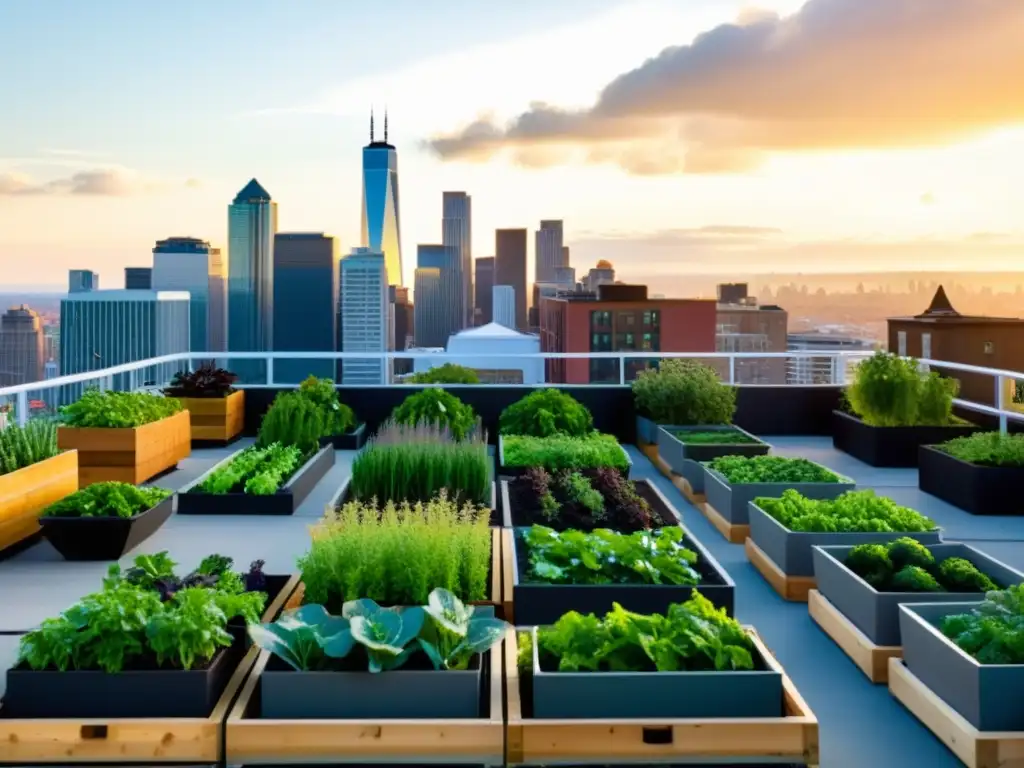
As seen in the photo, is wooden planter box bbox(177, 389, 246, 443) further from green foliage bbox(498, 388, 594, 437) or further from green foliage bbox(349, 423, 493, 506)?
green foliage bbox(349, 423, 493, 506)

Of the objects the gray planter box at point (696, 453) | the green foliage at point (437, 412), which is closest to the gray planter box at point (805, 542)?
the gray planter box at point (696, 453)

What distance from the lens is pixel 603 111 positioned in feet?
87.0

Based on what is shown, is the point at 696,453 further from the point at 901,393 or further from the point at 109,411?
the point at 109,411

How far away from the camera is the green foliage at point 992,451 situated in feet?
22.1

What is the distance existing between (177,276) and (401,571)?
35.4 metres

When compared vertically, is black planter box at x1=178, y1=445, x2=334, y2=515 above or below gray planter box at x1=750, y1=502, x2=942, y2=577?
below

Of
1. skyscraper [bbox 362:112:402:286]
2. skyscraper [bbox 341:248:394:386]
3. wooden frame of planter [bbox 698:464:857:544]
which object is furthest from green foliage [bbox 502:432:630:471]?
skyscraper [bbox 362:112:402:286]

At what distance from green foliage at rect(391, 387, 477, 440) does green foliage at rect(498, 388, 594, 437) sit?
0.32 meters

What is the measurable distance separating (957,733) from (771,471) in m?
3.32

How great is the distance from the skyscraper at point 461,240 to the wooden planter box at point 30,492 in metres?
53.5

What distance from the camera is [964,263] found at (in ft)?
55.4

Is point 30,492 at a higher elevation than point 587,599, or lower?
higher

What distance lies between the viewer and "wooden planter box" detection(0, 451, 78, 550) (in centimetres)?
554

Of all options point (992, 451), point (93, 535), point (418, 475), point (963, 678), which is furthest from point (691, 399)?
point (963, 678)
